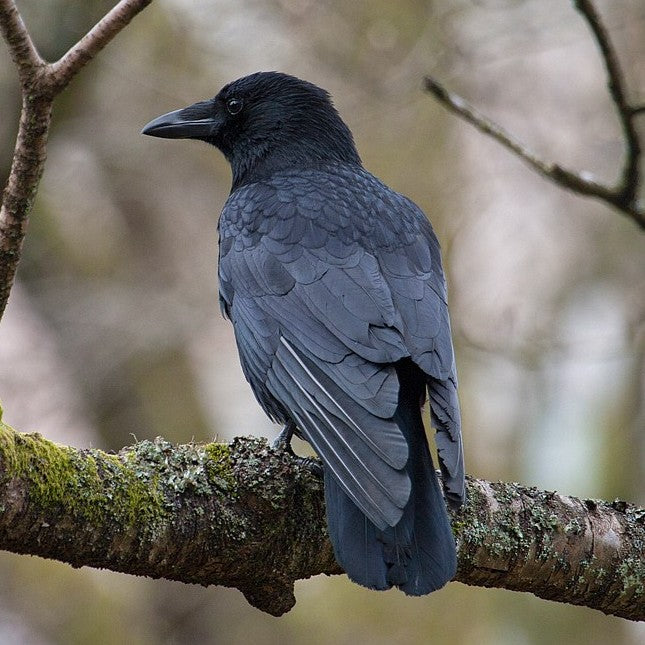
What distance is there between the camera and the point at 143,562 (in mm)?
3113

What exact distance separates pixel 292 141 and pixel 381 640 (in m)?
4.62

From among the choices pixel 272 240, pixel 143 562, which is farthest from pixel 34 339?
pixel 143 562

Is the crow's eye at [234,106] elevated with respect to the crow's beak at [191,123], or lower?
elevated

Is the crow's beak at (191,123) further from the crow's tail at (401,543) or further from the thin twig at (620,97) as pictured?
the crow's tail at (401,543)

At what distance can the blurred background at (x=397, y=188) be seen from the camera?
286 inches

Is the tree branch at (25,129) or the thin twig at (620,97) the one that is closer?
the tree branch at (25,129)

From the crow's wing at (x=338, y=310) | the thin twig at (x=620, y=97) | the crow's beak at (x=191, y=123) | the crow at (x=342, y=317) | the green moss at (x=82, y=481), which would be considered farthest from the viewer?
the crow's beak at (x=191, y=123)

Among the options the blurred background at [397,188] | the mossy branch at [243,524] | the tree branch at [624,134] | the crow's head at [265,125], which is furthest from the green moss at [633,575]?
the blurred background at [397,188]

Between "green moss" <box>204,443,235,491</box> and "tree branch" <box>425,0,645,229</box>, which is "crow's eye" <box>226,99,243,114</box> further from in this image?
"green moss" <box>204,443,235,491</box>

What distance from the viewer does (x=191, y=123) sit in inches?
215

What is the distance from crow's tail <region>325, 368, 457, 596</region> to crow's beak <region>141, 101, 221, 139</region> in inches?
103

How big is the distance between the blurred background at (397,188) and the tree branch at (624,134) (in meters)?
2.10

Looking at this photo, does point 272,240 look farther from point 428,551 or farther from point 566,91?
point 566,91

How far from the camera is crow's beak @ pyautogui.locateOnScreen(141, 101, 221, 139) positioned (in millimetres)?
5441
